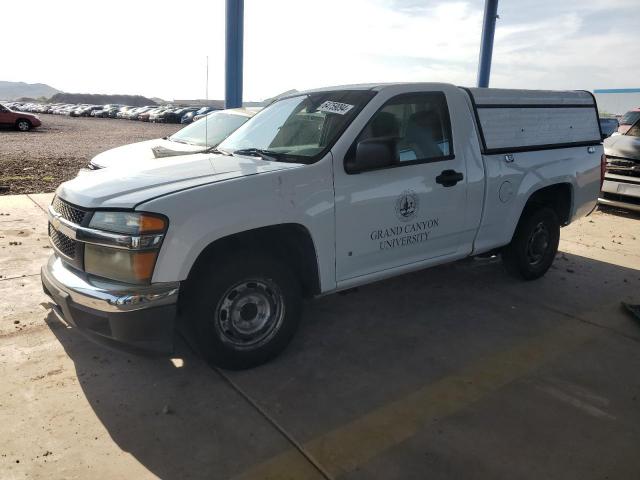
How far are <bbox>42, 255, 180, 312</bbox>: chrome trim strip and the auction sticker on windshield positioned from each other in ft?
5.77

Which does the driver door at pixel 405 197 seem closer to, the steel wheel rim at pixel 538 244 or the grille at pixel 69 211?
the steel wheel rim at pixel 538 244

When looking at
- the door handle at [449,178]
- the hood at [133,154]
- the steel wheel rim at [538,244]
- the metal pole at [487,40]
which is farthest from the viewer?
the metal pole at [487,40]

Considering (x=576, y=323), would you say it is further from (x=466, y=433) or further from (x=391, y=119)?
(x=391, y=119)

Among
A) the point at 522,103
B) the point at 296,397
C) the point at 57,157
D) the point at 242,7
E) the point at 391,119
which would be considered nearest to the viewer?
the point at 296,397

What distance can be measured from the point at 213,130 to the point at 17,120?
2344 centimetres

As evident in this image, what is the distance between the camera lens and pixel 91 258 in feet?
10.2

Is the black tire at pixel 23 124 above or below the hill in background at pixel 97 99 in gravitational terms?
below

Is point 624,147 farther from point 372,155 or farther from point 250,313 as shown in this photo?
point 250,313

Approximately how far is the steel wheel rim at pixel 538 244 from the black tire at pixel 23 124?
28.6m

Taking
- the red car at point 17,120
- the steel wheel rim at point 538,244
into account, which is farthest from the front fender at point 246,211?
the red car at point 17,120

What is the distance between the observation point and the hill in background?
394 ft

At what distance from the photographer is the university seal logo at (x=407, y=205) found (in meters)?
3.85

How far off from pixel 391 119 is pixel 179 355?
92.8 inches

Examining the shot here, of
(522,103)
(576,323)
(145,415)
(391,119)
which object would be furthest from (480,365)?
(522,103)
